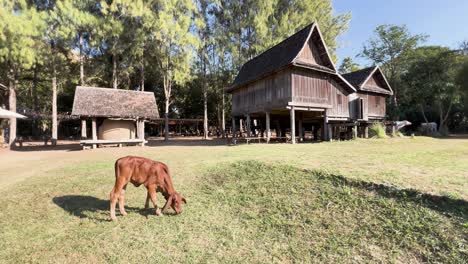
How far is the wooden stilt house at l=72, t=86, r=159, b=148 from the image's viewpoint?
70.6 feet

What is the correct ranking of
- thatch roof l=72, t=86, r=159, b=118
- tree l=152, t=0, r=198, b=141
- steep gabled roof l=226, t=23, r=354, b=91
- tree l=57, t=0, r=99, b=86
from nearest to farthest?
steep gabled roof l=226, t=23, r=354, b=91
thatch roof l=72, t=86, r=159, b=118
tree l=57, t=0, r=99, b=86
tree l=152, t=0, r=198, b=141

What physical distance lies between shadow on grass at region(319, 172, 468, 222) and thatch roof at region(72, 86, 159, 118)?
20146mm

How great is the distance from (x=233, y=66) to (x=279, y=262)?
33.4 metres

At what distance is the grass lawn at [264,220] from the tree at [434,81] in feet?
107

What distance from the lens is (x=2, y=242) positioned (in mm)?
4797

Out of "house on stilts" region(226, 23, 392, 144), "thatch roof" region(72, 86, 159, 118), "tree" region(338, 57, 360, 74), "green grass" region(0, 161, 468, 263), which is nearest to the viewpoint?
"green grass" region(0, 161, 468, 263)

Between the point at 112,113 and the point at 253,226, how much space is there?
19984mm

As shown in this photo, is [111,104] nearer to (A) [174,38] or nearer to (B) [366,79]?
(A) [174,38]

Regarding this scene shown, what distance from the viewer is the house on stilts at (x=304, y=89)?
61.2 feet

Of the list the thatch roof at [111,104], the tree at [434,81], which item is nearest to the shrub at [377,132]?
the tree at [434,81]

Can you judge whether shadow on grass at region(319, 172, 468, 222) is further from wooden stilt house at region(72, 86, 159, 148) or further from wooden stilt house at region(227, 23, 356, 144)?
wooden stilt house at region(72, 86, 159, 148)

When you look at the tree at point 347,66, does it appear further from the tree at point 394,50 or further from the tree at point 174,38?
the tree at point 174,38

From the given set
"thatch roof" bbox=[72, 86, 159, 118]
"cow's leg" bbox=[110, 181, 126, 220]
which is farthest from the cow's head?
"thatch roof" bbox=[72, 86, 159, 118]

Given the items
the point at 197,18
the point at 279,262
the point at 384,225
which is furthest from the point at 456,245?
the point at 197,18
